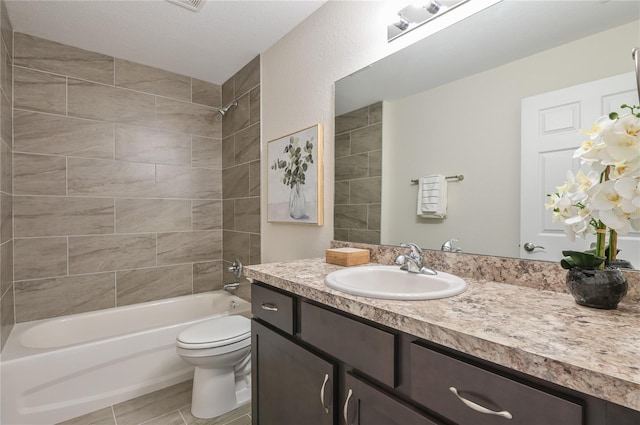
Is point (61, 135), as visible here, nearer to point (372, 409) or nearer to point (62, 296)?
point (62, 296)

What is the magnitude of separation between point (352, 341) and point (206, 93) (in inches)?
111

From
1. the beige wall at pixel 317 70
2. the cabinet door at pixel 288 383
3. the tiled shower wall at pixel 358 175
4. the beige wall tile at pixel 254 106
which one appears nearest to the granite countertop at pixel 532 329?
the cabinet door at pixel 288 383

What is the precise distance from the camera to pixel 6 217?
195cm

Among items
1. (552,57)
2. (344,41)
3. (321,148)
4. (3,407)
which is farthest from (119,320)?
(552,57)

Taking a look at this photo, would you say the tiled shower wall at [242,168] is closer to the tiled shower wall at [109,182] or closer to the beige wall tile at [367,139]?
the tiled shower wall at [109,182]

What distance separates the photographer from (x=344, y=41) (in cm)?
169

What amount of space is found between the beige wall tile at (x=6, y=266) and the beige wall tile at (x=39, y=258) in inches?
2.4

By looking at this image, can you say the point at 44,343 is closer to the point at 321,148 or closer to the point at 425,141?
the point at 321,148

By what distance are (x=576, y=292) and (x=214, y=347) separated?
1.72 m

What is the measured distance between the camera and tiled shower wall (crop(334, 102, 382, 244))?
1.54 metres

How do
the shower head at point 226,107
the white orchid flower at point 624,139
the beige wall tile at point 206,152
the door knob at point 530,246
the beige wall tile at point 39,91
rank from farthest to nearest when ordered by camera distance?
the beige wall tile at point 206,152
the shower head at point 226,107
the beige wall tile at point 39,91
the door knob at point 530,246
the white orchid flower at point 624,139

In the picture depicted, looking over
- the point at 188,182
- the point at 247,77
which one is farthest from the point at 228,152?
the point at 247,77

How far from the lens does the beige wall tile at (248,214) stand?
2486 millimetres

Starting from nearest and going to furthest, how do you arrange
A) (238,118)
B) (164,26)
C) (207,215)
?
(164,26) → (238,118) → (207,215)
